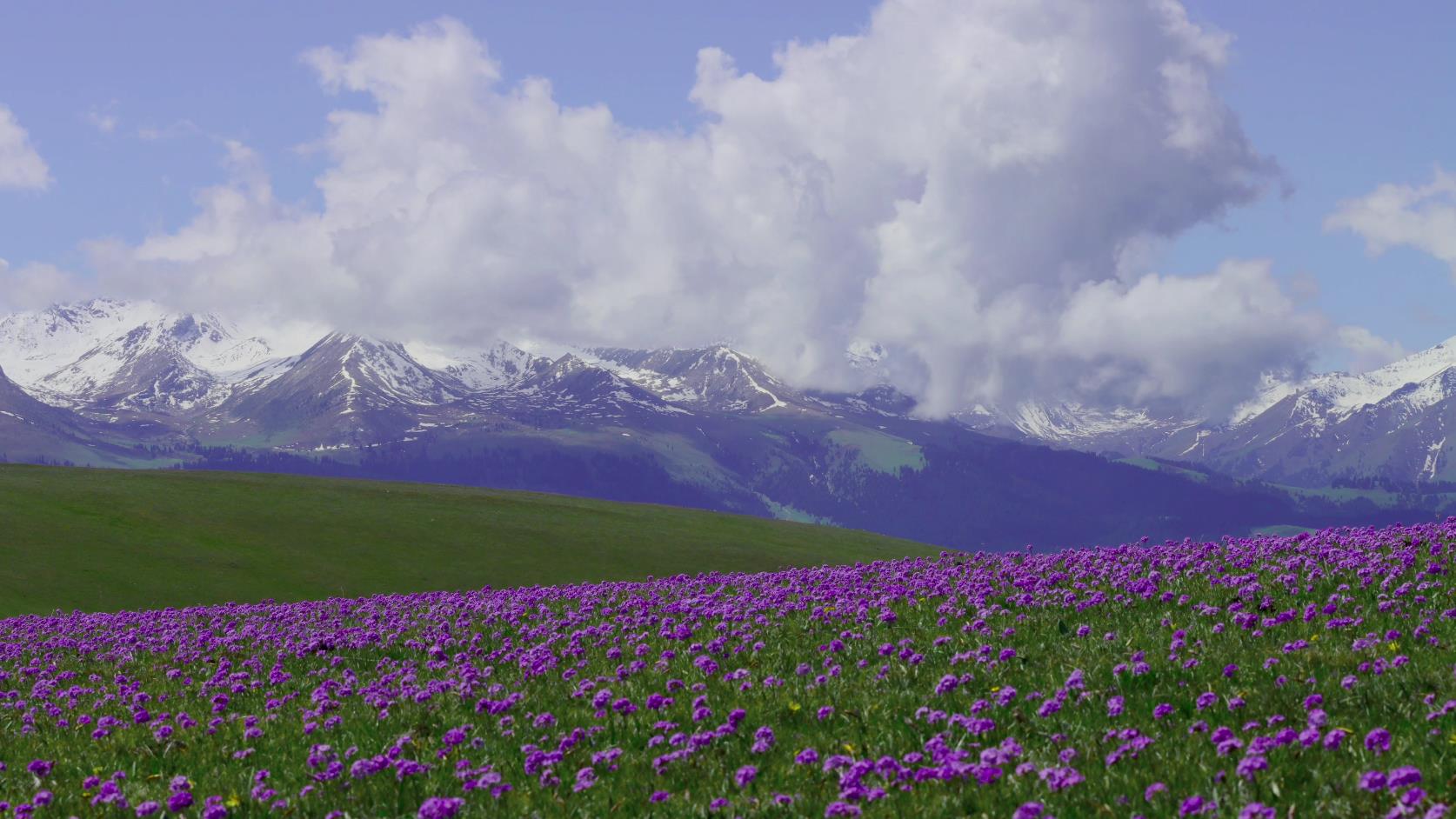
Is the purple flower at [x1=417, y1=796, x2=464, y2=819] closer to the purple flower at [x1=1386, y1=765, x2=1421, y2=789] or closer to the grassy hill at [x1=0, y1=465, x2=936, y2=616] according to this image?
the purple flower at [x1=1386, y1=765, x2=1421, y2=789]

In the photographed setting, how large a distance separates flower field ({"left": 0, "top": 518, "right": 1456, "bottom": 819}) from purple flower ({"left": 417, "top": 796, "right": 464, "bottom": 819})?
0.08 ft

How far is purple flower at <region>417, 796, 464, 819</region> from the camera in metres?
9.33

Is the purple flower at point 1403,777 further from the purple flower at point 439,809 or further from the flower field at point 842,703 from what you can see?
the purple flower at point 439,809

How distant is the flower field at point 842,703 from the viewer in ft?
30.6

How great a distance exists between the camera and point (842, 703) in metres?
12.8

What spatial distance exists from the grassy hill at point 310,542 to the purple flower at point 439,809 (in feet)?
153

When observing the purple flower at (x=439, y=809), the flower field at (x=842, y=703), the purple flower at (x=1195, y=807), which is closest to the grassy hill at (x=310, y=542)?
the flower field at (x=842, y=703)

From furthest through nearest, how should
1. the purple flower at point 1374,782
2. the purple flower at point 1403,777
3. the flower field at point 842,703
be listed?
the flower field at point 842,703
the purple flower at point 1374,782
the purple flower at point 1403,777

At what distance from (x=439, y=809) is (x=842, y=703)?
4944mm

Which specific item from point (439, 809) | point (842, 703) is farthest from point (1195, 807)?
point (439, 809)

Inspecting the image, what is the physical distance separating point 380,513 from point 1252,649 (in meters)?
77.8

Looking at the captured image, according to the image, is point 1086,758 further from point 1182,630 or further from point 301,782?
point 301,782

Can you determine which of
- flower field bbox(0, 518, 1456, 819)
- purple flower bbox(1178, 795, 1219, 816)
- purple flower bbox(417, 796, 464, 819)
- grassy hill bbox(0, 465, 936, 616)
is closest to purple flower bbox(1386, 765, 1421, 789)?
flower field bbox(0, 518, 1456, 819)

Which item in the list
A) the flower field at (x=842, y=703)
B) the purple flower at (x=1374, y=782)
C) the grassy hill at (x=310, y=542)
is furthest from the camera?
the grassy hill at (x=310, y=542)
